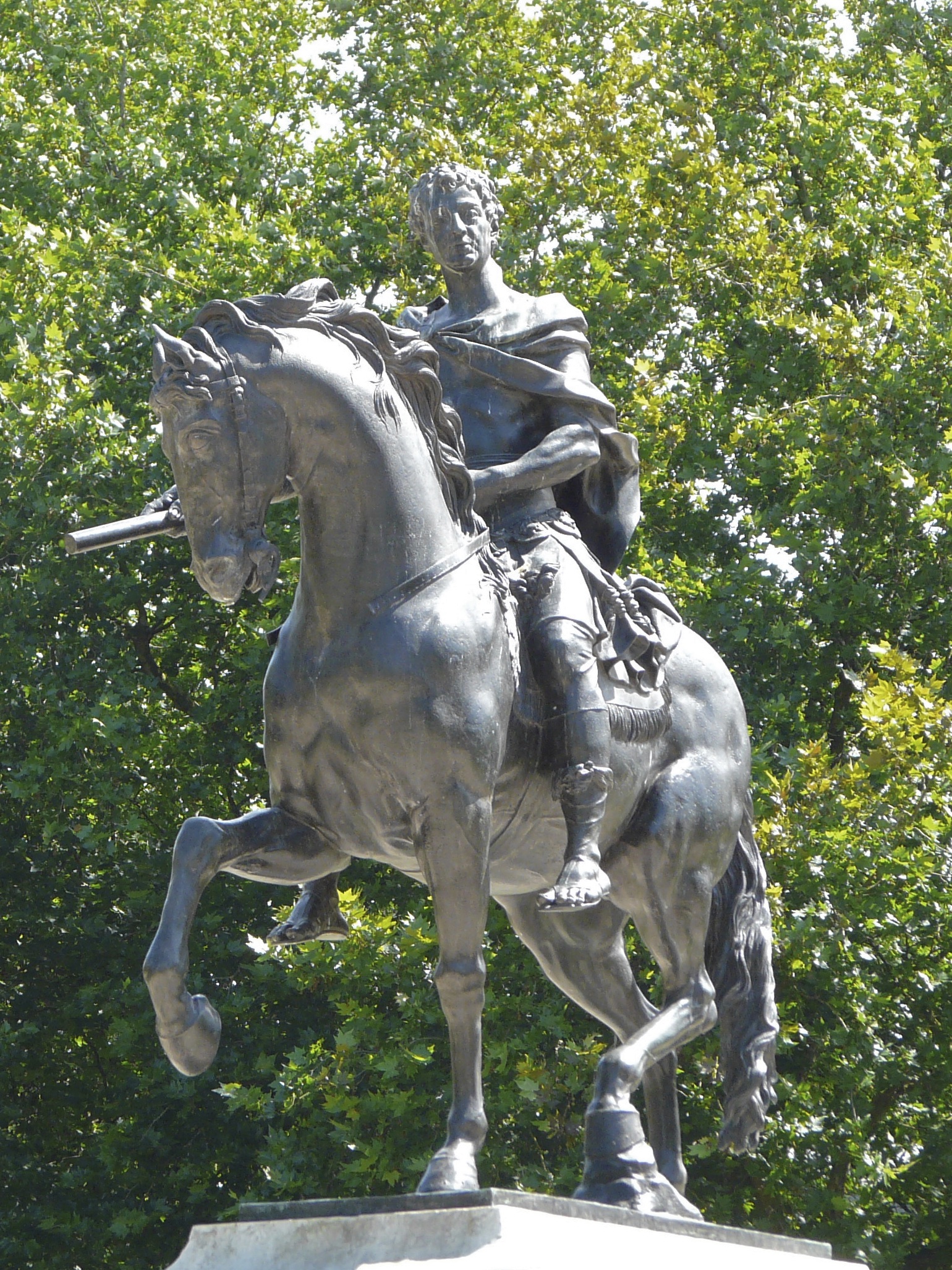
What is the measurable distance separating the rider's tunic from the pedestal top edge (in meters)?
1.63

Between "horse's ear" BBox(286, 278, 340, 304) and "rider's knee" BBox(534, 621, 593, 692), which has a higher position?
"horse's ear" BBox(286, 278, 340, 304)

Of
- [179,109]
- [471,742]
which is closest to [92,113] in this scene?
[179,109]

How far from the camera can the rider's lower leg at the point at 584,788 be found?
5301mm

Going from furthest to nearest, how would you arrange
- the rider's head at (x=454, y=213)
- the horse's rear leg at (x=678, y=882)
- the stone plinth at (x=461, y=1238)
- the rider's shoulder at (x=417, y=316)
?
the rider's shoulder at (x=417, y=316), the rider's head at (x=454, y=213), the horse's rear leg at (x=678, y=882), the stone plinth at (x=461, y=1238)

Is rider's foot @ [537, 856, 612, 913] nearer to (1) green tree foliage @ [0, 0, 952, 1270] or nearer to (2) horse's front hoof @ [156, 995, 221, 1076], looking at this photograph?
(2) horse's front hoof @ [156, 995, 221, 1076]

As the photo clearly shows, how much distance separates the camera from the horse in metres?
4.98

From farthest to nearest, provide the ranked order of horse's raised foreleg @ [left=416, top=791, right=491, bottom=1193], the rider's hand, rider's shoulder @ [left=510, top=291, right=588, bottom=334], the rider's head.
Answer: rider's shoulder @ [left=510, top=291, right=588, bottom=334]
the rider's head
the rider's hand
horse's raised foreleg @ [left=416, top=791, right=491, bottom=1193]

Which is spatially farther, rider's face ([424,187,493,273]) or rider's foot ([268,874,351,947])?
rider's face ([424,187,493,273])

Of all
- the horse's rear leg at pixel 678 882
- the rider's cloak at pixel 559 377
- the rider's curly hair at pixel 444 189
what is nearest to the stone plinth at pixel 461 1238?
the horse's rear leg at pixel 678 882

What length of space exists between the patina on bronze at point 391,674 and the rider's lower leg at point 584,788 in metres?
0.04

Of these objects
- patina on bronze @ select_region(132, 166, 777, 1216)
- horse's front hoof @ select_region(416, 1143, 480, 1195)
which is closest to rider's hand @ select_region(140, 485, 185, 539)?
patina on bronze @ select_region(132, 166, 777, 1216)

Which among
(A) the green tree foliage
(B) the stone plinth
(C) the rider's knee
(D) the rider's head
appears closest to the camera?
(B) the stone plinth

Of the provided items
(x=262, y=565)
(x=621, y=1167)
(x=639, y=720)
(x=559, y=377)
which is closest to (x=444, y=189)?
(x=559, y=377)

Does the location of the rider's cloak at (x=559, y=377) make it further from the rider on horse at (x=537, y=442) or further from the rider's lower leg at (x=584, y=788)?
the rider's lower leg at (x=584, y=788)
